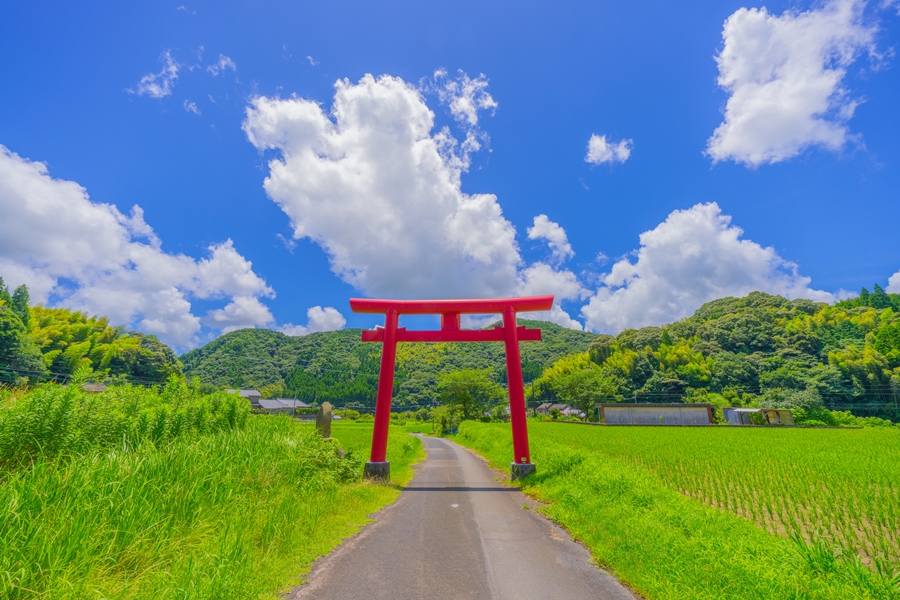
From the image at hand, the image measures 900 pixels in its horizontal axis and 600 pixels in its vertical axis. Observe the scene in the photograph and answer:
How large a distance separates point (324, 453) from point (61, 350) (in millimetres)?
51931

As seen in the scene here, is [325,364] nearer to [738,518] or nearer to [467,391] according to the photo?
[467,391]

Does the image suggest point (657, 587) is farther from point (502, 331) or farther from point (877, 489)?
point (877, 489)

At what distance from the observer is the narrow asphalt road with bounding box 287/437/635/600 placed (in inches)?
168

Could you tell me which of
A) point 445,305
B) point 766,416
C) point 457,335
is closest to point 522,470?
point 457,335

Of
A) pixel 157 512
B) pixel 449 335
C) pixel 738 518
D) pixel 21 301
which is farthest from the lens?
pixel 21 301

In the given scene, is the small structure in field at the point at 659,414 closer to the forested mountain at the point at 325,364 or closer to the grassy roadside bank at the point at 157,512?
the forested mountain at the point at 325,364

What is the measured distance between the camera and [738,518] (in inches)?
251

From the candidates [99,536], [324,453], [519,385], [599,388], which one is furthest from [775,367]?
[99,536]

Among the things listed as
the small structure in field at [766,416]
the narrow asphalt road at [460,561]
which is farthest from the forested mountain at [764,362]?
the narrow asphalt road at [460,561]

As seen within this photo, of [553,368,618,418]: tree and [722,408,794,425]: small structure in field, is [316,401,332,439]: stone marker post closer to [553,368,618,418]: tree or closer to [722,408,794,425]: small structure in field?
[722,408,794,425]: small structure in field

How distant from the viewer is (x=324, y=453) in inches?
377

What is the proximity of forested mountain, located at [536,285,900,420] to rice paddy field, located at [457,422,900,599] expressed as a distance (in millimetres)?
42111

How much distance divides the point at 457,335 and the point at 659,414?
40960 millimetres

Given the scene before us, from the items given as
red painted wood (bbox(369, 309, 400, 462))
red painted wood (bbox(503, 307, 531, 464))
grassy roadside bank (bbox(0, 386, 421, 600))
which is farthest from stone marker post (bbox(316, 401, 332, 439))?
red painted wood (bbox(503, 307, 531, 464))
